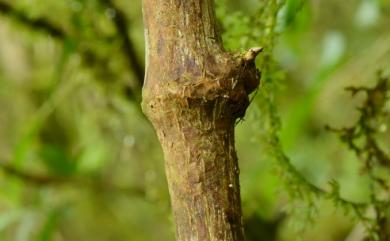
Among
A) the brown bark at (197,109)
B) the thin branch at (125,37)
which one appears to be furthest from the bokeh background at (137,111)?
the brown bark at (197,109)

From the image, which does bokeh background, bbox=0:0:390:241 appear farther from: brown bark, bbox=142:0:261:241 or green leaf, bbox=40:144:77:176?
brown bark, bbox=142:0:261:241

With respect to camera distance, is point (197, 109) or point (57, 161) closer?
→ point (197, 109)

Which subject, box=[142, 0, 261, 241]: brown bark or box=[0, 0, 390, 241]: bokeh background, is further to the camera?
box=[0, 0, 390, 241]: bokeh background

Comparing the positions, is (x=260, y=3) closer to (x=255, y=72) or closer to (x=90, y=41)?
(x=255, y=72)

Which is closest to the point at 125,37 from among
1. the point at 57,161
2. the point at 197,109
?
the point at 57,161

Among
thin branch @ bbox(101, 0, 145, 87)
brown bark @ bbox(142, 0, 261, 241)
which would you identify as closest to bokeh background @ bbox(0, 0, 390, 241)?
thin branch @ bbox(101, 0, 145, 87)

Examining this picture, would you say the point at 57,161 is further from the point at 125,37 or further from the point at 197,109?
the point at 197,109

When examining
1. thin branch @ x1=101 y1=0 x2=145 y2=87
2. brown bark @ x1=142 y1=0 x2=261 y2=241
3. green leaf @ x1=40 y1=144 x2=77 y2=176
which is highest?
thin branch @ x1=101 y1=0 x2=145 y2=87

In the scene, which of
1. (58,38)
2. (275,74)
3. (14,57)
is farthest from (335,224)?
(14,57)
